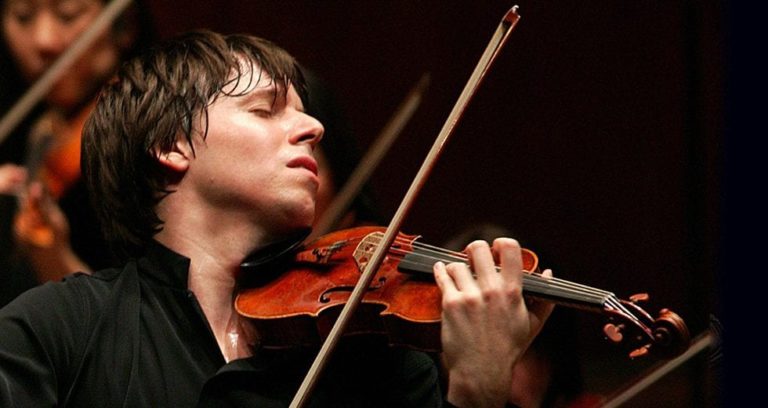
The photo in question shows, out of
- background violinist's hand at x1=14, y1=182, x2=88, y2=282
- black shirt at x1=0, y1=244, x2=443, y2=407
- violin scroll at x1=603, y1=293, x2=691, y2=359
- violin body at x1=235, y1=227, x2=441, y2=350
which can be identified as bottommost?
background violinist's hand at x1=14, y1=182, x2=88, y2=282

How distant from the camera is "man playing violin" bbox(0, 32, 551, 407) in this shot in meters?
1.10

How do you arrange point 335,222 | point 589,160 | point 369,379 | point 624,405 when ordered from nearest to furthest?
point 369,379 → point 624,405 → point 335,222 → point 589,160

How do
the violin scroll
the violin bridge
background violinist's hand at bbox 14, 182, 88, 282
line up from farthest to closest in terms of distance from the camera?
background violinist's hand at bbox 14, 182, 88, 282 → the violin bridge → the violin scroll

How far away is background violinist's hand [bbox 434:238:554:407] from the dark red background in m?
0.87

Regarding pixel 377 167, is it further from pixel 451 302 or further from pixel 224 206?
pixel 451 302

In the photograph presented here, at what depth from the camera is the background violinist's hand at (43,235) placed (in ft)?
6.40

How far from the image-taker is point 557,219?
2193mm

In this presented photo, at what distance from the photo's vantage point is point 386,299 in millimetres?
1130

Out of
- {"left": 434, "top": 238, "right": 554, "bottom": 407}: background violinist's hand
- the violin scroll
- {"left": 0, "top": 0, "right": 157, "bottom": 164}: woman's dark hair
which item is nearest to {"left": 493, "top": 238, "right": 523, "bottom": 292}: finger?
{"left": 434, "top": 238, "right": 554, "bottom": 407}: background violinist's hand

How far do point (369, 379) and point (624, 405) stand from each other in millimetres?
447

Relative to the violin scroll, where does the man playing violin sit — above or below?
below

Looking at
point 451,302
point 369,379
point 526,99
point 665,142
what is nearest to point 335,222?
point 526,99

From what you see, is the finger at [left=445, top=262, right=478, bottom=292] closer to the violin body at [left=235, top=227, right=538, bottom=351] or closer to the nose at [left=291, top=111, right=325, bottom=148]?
the violin body at [left=235, top=227, right=538, bottom=351]

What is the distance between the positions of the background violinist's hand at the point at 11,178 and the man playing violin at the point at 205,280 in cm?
64
